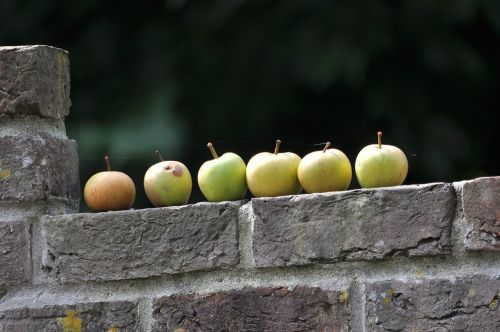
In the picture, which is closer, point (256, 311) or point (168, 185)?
point (256, 311)

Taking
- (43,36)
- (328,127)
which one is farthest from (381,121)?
(43,36)

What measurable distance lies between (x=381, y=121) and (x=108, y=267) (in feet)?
15.3

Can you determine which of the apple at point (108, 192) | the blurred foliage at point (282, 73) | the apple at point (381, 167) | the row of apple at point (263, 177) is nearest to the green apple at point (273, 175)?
the row of apple at point (263, 177)

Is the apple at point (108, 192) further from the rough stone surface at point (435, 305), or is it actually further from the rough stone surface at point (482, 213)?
the rough stone surface at point (482, 213)

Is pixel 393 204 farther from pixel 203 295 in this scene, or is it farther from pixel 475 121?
pixel 475 121

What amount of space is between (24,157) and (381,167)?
624 mm

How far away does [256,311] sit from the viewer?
2021 millimetres

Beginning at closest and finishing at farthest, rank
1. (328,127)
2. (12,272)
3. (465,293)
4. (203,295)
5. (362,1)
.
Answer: (465,293) → (203,295) → (12,272) → (362,1) → (328,127)

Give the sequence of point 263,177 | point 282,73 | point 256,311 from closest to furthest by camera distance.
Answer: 1. point 256,311
2. point 263,177
3. point 282,73

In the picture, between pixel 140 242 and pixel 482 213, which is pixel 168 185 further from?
pixel 482 213

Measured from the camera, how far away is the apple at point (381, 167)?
2102 millimetres

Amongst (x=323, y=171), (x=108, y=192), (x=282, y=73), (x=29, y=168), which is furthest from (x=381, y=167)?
(x=282, y=73)

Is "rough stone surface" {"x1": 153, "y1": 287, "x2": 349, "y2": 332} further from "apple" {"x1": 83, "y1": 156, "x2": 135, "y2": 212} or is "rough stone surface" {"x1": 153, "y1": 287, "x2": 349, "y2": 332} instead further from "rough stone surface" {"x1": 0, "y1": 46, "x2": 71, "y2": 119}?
"rough stone surface" {"x1": 0, "y1": 46, "x2": 71, "y2": 119}

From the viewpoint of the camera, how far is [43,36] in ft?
23.1
